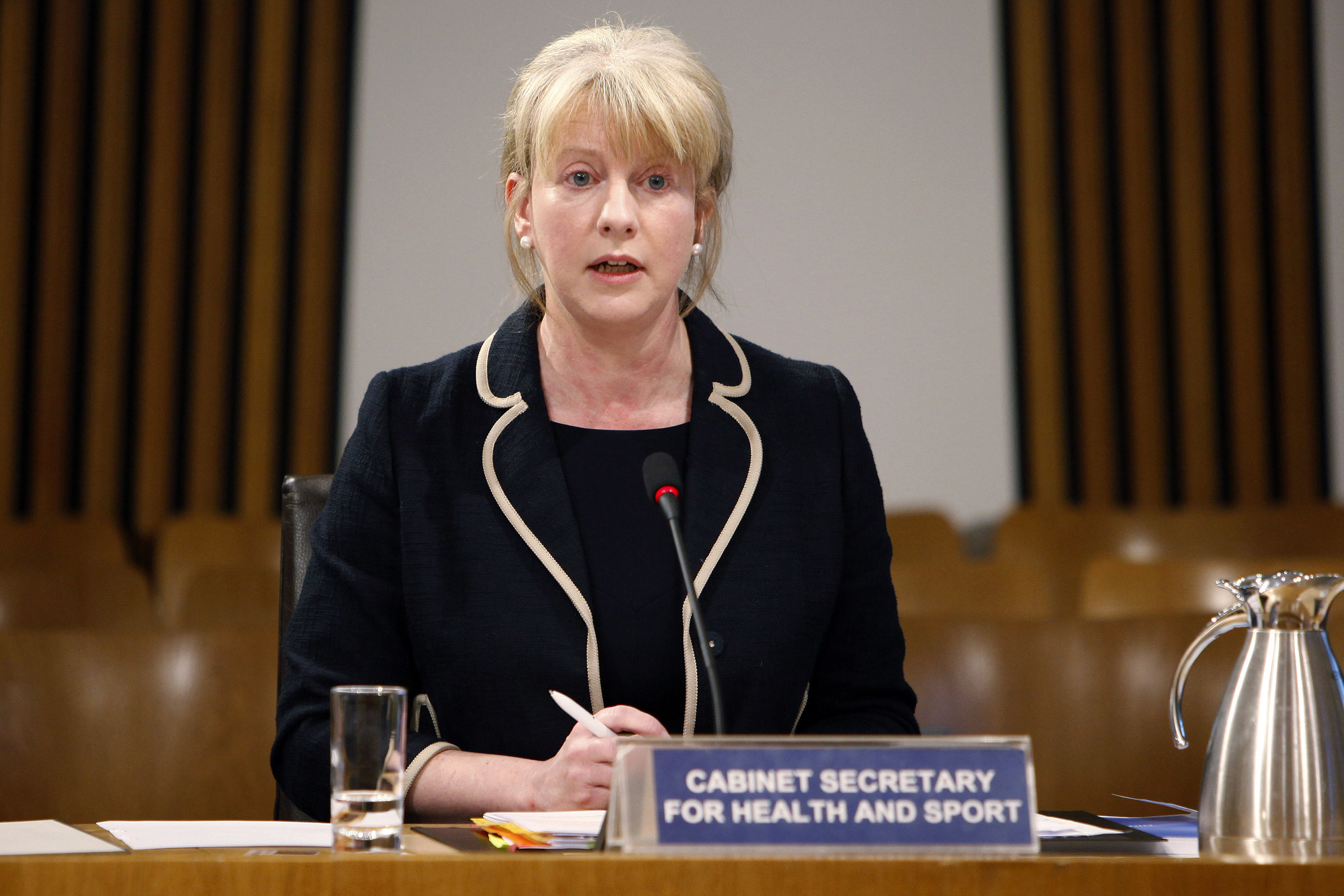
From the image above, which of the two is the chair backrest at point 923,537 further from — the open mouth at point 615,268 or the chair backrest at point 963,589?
the open mouth at point 615,268

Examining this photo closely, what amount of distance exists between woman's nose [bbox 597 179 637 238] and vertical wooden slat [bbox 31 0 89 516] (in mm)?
5046

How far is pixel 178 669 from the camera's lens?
1950 mm

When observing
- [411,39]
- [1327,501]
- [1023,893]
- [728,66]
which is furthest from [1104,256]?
[1023,893]

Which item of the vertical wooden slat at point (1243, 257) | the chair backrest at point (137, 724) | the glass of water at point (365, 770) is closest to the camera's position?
the glass of water at point (365, 770)

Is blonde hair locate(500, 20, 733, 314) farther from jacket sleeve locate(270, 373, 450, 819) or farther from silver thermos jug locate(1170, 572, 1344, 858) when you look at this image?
silver thermos jug locate(1170, 572, 1344, 858)

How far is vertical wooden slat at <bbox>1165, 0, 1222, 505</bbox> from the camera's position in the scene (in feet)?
19.1

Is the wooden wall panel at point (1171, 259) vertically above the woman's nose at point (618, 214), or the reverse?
the wooden wall panel at point (1171, 259)

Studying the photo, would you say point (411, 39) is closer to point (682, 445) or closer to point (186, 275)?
point (186, 275)

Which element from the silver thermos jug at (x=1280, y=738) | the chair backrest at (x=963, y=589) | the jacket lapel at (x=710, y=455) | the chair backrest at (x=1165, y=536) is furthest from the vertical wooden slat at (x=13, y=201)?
the silver thermos jug at (x=1280, y=738)

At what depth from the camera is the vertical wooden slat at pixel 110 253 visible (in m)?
5.84

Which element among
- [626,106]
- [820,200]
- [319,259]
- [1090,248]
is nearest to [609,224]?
[626,106]

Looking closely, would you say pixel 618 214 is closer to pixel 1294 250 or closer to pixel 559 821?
pixel 559 821

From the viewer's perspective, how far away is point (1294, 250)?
582cm

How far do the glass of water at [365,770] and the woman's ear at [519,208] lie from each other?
0.77m
